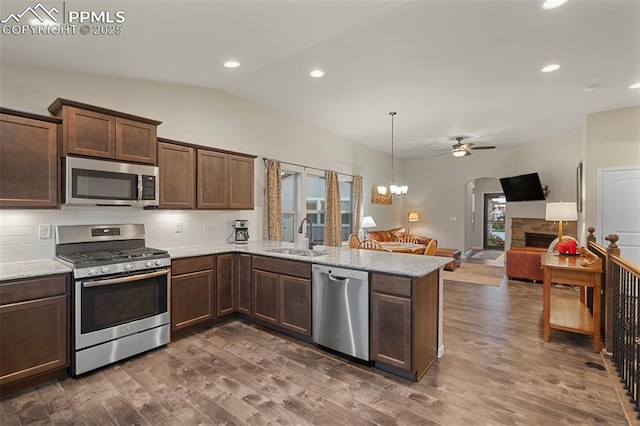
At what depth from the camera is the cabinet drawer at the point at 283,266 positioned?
3.21 metres

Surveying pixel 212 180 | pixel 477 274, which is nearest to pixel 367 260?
pixel 212 180

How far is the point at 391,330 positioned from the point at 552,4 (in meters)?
2.90

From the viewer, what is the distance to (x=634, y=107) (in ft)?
17.0

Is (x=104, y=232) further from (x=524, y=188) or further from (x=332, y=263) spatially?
(x=524, y=188)

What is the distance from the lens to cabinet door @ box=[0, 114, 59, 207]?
2.49 metres

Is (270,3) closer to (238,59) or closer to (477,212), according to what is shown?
(238,59)

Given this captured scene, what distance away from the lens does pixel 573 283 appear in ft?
10.7

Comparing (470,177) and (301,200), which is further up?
(470,177)

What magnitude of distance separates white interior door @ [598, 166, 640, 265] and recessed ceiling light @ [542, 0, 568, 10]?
4.27 meters

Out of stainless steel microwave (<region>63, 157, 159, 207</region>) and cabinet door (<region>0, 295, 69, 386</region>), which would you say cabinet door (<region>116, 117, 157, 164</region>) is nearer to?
stainless steel microwave (<region>63, 157, 159, 207</region>)

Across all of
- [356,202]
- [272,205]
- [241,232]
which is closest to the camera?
[241,232]

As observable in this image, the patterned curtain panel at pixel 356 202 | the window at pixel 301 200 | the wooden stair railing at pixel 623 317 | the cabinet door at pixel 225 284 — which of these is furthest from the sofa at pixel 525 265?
the cabinet door at pixel 225 284

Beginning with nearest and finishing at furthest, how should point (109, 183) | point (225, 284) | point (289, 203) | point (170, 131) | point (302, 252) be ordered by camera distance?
1. point (109, 183)
2. point (302, 252)
3. point (225, 284)
4. point (170, 131)
5. point (289, 203)

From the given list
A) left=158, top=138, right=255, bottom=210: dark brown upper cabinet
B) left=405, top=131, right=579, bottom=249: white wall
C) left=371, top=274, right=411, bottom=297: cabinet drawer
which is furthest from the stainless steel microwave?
left=405, top=131, right=579, bottom=249: white wall
